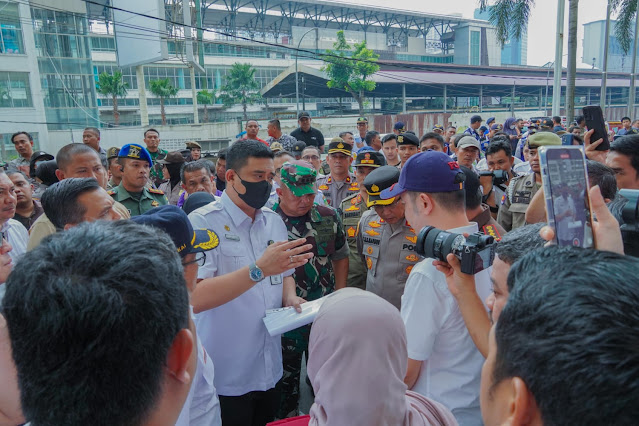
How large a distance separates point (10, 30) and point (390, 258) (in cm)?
2103

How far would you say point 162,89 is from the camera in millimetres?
46250

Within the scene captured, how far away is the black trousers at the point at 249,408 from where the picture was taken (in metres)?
2.43

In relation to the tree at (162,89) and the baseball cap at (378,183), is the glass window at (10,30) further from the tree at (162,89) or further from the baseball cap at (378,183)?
the tree at (162,89)

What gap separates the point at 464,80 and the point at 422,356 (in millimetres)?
44361

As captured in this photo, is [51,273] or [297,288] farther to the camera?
[297,288]

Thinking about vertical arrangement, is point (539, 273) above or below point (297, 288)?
above

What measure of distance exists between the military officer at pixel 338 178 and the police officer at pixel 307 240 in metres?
2.01

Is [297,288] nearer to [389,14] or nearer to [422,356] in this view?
[422,356]

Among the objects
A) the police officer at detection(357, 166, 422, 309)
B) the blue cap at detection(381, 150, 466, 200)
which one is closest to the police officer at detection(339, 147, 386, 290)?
the police officer at detection(357, 166, 422, 309)

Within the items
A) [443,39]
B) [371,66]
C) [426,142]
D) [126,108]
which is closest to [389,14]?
[443,39]

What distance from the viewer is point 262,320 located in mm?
2479

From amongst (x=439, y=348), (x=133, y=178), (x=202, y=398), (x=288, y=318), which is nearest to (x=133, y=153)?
(x=133, y=178)

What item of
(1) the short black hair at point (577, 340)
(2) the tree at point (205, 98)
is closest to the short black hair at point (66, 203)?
(1) the short black hair at point (577, 340)

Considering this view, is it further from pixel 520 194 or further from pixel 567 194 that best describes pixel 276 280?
pixel 520 194
